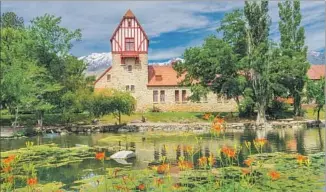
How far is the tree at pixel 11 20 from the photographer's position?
33.7 metres

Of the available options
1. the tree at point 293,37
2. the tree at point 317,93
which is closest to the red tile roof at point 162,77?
the tree at point 293,37

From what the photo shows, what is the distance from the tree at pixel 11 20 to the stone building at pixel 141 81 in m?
7.70

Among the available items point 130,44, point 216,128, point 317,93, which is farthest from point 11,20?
point 216,128

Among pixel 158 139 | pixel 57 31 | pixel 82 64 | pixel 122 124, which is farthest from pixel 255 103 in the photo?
pixel 82 64

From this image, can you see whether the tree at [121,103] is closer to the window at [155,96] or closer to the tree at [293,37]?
the window at [155,96]

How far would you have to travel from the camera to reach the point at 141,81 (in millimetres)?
32781

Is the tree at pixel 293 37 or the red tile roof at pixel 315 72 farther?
the red tile roof at pixel 315 72

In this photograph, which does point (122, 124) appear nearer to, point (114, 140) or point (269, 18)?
point (114, 140)

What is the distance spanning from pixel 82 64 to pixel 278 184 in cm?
3052

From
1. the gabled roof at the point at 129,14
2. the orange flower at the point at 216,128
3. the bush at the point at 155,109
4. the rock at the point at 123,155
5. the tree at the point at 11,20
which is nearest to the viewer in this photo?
the orange flower at the point at 216,128

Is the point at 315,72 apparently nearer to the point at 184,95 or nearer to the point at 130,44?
the point at 184,95

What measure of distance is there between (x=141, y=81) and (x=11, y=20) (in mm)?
10939

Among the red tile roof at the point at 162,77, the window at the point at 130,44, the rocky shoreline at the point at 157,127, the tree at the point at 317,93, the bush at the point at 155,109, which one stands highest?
the window at the point at 130,44

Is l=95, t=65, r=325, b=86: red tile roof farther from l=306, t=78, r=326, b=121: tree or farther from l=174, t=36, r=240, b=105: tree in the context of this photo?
l=306, t=78, r=326, b=121: tree
